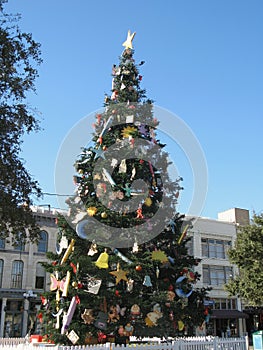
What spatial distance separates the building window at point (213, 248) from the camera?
141 ft

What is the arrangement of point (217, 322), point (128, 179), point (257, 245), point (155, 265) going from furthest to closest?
point (217, 322), point (257, 245), point (128, 179), point (155, 265)

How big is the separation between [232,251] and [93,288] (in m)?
14.5

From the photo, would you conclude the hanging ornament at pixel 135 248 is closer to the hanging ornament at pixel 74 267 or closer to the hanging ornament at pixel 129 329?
the hanging ornament at pixel 74 267

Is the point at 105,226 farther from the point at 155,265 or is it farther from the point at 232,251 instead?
the point at 232,251

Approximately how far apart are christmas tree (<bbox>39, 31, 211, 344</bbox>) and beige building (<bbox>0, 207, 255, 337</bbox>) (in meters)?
13.5

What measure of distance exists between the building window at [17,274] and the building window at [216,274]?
729 inches

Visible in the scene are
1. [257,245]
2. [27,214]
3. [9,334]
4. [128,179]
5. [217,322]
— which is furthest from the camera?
[217,322]

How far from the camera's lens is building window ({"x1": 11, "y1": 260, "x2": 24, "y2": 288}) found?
33.7m

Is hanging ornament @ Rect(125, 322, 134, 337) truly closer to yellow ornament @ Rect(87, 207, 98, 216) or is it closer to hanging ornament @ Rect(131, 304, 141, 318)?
hanging ornament @ Rect(131, 304, 141, 318)

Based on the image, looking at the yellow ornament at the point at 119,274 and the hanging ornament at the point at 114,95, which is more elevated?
the hanging ornament at the point at 114,95

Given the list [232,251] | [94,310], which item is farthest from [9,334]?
[94,310]

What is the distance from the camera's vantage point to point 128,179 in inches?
560

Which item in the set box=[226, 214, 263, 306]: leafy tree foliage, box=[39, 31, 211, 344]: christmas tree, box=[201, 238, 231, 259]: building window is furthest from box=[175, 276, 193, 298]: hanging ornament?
box=[201, 238, 231, 259]: building window

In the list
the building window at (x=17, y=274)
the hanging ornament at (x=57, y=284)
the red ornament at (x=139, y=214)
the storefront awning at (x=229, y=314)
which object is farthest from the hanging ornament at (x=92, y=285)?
the storefront awning at (x=229, y=314)
